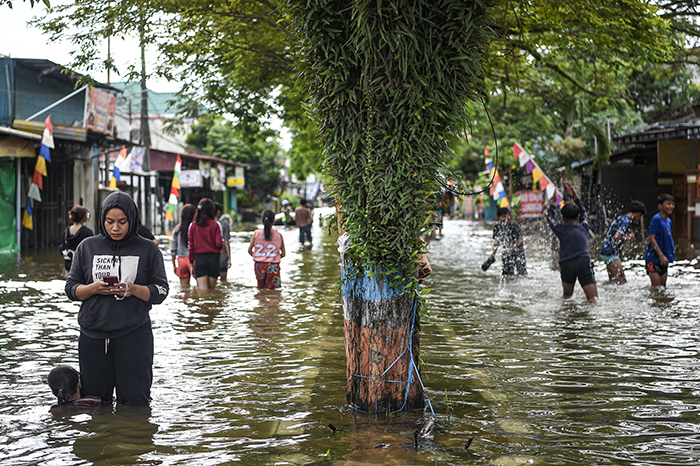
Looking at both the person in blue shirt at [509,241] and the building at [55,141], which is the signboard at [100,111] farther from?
the person in blue shirt at [509,241]

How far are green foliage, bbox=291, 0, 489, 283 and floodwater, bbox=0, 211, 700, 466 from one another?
4.30 feet

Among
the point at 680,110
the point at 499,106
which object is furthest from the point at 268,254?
the point at 680,110

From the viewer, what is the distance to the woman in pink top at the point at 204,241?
39.3 feet

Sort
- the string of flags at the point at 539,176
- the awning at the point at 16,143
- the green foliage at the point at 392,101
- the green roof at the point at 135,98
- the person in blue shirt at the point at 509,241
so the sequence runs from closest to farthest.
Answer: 1. the green foliage at the point at 392,101
2. the person in blue shirt at the point at 509,241
3. the string of flags at the point at 539,176
4. the green roof at the point at 135,98
5. the awning at the point at 16,143

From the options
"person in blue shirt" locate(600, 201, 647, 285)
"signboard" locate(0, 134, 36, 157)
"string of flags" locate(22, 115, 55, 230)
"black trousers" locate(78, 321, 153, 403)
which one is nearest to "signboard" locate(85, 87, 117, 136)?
"signboard" locate(0, 134, 36, 157)

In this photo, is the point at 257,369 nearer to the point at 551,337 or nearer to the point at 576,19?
the point at 551,337

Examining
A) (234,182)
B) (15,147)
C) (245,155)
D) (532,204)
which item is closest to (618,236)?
(532,204)

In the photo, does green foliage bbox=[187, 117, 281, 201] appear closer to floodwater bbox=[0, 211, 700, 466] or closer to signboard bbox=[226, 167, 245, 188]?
signboard bbox=[226, 167, 245, 188]

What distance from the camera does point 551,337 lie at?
27.9 feet

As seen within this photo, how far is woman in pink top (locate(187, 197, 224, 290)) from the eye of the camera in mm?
11969

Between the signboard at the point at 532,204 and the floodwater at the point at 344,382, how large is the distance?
46.4 ft

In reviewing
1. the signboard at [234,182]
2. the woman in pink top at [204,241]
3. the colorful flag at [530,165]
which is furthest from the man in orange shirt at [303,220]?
the signboard at [234,182]

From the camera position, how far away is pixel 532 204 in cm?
2650

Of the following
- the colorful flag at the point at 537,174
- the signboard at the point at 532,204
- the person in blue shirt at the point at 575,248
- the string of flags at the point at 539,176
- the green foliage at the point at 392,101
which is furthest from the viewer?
the signboard at the point at 532,204
